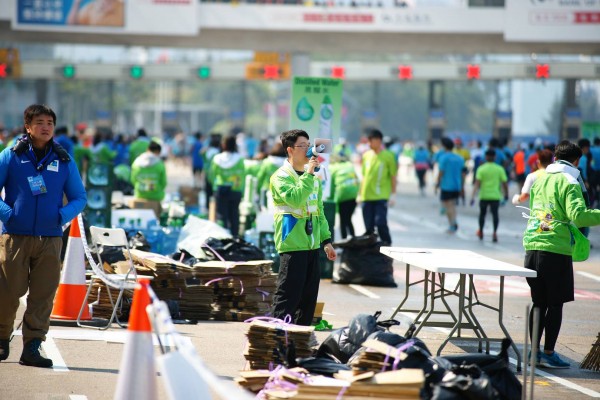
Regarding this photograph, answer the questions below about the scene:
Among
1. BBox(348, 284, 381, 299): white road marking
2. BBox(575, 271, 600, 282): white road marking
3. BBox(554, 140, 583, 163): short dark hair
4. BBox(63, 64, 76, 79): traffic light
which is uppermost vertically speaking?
BBox(63, 64, 76, 79): traffic light

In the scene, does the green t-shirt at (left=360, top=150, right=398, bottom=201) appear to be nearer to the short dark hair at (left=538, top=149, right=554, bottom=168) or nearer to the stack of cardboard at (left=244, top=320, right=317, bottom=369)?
the short dark hair at (left=538, top=149, right=554, bottom=168)

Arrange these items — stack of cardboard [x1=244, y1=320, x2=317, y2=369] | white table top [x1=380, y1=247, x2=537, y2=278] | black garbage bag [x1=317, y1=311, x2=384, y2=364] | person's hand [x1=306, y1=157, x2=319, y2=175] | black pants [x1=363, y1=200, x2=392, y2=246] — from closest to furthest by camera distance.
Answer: stack of cardboard [x1=244, y1=320, x2=317, y2=369] < black garbage bag [x1=317, y1=311, x2=384, y2=364] < white table top [x1=380, y1=247, x2=537, y2=278] < person's hand [x1=306, y1=157, x2=319, y2=175] < black pants [x1=363, y1=200, x2=392, y2=246]

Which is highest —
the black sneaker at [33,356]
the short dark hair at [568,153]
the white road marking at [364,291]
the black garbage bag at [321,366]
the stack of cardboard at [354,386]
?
the short dark hair at [568,153]

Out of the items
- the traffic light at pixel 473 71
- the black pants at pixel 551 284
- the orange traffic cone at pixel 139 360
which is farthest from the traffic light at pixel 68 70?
the orange traffic cone at pixel 139 360

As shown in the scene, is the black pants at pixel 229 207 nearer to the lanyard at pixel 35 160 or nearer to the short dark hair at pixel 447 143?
the short dark hair at pixel 447 143

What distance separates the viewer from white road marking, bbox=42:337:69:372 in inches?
350

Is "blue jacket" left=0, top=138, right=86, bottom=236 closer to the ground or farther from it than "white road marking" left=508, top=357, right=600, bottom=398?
farther from it

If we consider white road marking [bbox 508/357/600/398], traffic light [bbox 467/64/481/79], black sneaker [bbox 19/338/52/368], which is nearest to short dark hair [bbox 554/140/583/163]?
white road marking [bbox 508/357/600/398]

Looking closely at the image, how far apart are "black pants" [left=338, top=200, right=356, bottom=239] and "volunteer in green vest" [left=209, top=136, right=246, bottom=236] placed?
5.58ft

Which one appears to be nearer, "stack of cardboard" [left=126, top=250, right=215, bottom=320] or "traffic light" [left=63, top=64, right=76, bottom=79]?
"stack of cardboard" [left=126, top=250, right=215, bottom=320]

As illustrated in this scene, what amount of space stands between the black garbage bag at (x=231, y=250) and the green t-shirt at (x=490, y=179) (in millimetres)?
8960

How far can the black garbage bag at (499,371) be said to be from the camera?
751 centimetres

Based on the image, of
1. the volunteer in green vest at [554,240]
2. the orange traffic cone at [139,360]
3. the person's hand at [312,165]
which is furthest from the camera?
the volunteer in green vest at [554,240]

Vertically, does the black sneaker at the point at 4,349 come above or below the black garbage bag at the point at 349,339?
below
